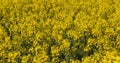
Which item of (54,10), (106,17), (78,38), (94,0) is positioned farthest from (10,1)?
(78,38)

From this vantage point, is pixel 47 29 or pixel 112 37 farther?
pixel 47 29

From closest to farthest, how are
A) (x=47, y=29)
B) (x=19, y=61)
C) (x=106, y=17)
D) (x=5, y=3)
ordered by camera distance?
(x=19, y=61), (x=47, y=29), (x=106, y=17), (x=5, y=3)

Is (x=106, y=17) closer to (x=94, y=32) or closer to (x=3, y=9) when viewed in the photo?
(x=94, y=32)

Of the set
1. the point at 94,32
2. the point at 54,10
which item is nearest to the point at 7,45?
the point at 94,32

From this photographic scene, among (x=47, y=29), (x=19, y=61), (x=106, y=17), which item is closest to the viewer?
(x=19, y=61)

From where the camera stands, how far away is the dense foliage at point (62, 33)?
20.5ft

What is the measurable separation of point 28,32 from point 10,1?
252 cm

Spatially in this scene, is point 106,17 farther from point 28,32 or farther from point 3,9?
point 3,9

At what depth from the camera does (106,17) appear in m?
7.96

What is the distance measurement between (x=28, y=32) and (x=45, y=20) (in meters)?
0.99

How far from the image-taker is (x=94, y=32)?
6750 mm

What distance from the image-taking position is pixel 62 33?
6996mm

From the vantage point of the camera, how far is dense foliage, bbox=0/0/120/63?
6.24 m

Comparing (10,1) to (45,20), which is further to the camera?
(10,1)
